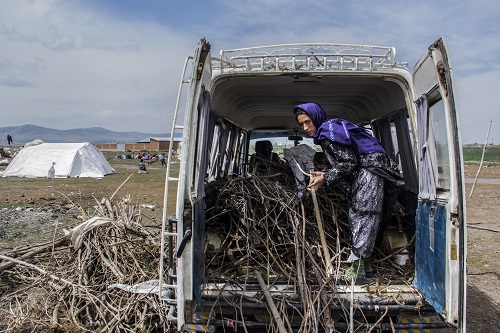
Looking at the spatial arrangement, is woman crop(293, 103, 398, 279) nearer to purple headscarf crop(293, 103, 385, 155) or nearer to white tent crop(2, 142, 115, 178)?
purple headscarf crop(293, 103, 385, 155)

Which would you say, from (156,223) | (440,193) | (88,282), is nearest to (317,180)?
(440,193)

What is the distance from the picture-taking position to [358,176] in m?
3.77

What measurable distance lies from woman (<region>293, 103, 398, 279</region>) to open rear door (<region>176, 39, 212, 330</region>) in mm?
1160

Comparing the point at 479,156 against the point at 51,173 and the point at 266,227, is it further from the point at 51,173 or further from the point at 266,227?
the point at 266,227

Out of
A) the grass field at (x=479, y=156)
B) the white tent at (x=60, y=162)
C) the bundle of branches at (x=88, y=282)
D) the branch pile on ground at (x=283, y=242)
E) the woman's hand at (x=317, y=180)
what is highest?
the grass field at (x=479, y=156)

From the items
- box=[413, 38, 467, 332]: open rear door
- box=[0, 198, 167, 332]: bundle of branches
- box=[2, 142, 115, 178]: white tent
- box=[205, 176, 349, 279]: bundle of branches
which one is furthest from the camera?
box=[2, 142, 115, 178]: white tent

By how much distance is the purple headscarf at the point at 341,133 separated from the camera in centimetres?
370

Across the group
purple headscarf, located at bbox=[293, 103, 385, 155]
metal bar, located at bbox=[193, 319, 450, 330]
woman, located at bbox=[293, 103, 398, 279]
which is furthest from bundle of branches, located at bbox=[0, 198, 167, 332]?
purple headscarf, located at bbox=[293, 103, 385, 155]

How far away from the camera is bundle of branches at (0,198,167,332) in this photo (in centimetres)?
439

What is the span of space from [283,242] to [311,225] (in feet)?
1.08

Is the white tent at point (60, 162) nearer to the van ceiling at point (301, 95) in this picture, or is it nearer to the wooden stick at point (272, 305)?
the van ceiling at point (301, 95)

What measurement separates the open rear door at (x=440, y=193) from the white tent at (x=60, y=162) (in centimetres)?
2372

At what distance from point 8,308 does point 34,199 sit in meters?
10.5

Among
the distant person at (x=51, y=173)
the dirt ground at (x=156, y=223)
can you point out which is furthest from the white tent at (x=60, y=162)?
the dirt ground at (x=156, y=223)
